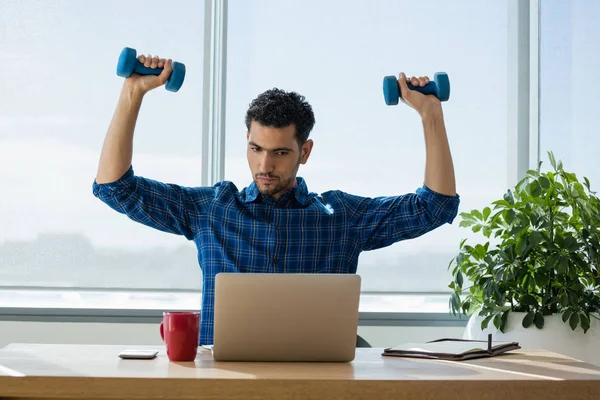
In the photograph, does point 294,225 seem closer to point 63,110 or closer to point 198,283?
point 198,283

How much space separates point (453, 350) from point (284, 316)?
50 cm

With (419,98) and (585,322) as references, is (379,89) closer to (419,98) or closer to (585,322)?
(419,98)

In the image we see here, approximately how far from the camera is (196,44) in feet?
13.2

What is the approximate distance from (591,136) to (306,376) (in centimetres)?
294

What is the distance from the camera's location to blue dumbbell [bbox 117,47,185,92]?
2.58 meters

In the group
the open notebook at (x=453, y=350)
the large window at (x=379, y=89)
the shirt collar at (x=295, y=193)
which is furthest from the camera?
the large window at (x=379, y=89)

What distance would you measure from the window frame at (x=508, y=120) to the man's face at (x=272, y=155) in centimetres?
115

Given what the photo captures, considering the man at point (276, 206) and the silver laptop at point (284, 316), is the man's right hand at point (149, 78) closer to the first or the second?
the man at point (276, 206)

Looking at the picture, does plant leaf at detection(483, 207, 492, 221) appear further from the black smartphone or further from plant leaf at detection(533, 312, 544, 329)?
the black smartphone

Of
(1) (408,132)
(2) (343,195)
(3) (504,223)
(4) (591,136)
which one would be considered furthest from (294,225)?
(4) (591,136)

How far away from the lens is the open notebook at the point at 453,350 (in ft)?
6.68

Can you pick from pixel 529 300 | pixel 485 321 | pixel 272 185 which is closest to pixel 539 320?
pixel 529 300

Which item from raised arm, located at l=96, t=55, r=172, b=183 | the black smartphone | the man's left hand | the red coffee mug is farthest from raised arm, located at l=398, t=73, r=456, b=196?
the black smartphone

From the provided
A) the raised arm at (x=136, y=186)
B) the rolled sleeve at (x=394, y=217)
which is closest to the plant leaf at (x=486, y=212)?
the rolled sleeve at (x=394, y=217)
